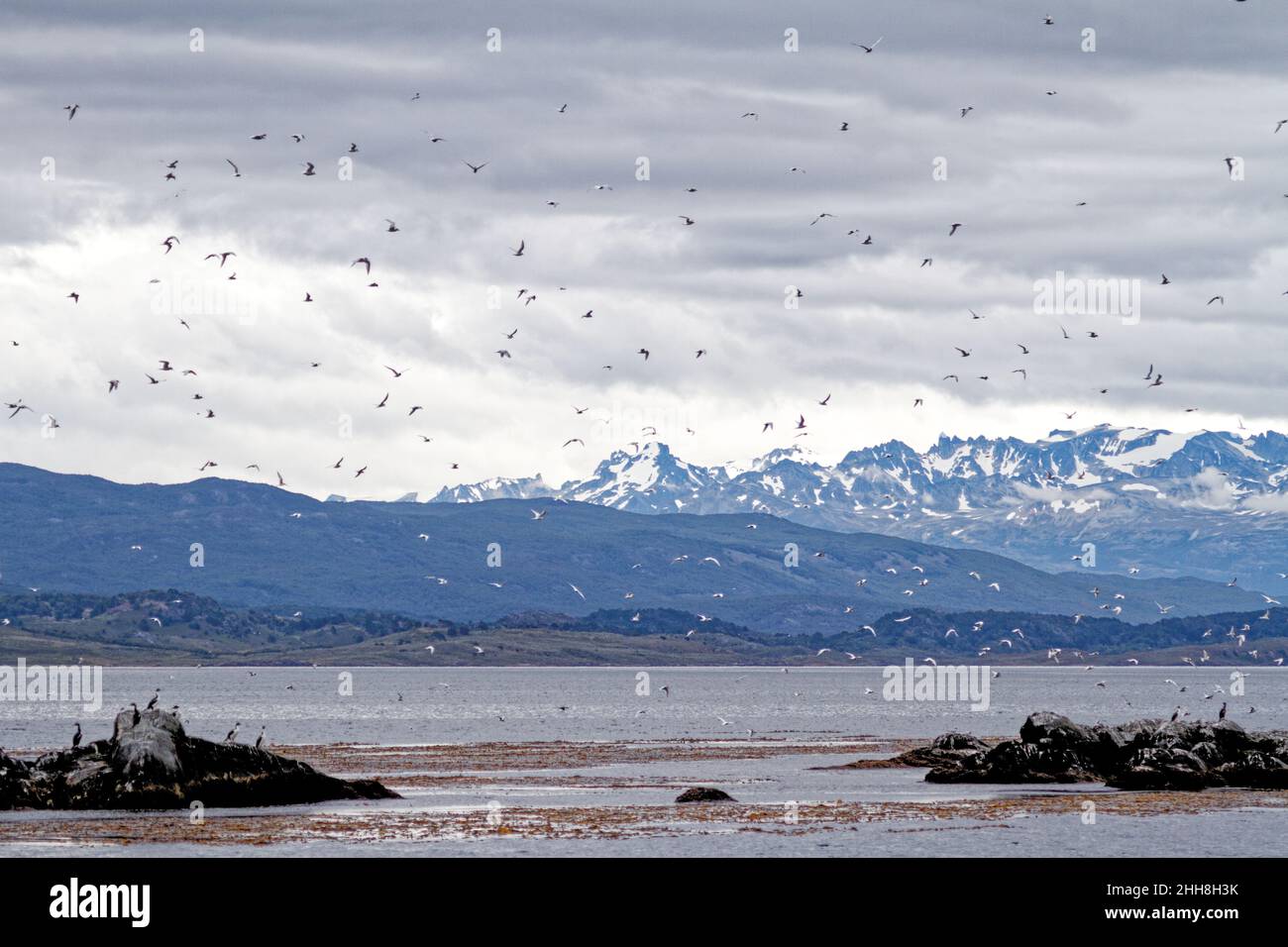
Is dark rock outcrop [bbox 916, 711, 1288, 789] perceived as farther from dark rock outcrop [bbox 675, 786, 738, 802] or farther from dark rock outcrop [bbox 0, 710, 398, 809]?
dark rock outcrop [bbox 0, 710, 398, 809]

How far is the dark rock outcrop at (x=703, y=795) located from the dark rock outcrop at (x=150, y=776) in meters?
14.9

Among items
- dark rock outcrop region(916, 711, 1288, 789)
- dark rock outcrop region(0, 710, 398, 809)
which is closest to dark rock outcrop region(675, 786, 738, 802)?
dark rock outcrop region(916, 711, 1288, 789)

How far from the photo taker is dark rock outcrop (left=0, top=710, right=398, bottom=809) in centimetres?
6341

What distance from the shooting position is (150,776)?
63.2 m

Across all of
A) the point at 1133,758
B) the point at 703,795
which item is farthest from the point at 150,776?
the point at 1133,758

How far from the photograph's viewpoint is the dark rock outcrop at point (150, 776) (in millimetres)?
63406

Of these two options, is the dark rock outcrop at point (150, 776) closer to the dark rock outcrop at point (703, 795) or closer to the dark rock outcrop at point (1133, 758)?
the dark rock outcrop at point (703, 795)

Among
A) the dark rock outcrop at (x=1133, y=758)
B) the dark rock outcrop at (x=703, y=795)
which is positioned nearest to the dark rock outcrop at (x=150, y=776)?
the dark rock outcrop at (x=703, y=795)

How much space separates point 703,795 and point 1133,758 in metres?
21.6

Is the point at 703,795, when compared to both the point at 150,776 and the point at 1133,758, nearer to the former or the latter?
the point at 1133,758
